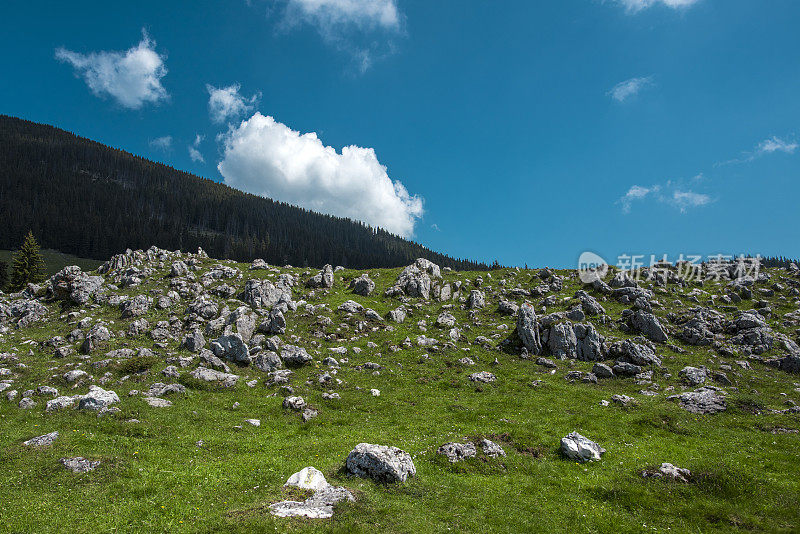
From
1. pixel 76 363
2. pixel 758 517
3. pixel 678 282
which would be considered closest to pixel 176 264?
pixel 76 363

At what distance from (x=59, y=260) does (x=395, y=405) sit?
183 metres

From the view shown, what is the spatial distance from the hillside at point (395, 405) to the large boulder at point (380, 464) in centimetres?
10

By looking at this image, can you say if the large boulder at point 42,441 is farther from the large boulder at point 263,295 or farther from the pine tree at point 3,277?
the pine tree at point 3,277

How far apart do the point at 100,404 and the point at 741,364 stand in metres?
58.5

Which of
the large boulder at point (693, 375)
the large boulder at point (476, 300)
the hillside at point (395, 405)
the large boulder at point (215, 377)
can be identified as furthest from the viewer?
the large boulder at point (476, 300)

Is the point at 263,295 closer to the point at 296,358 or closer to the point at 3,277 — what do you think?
the point at 296,358

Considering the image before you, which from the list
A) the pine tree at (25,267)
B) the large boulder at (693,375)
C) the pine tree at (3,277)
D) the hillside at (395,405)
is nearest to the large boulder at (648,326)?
the hillside at (395,405)

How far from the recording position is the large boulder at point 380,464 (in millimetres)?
17359

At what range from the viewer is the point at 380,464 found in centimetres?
1748

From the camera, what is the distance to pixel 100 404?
2389cm

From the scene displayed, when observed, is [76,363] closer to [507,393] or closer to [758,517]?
[507,393]

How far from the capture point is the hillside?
15125 millimetres

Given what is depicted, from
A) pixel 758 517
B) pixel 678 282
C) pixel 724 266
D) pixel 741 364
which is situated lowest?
A: pixel 758 517

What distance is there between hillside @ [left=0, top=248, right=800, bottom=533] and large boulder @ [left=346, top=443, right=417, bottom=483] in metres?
0.10
